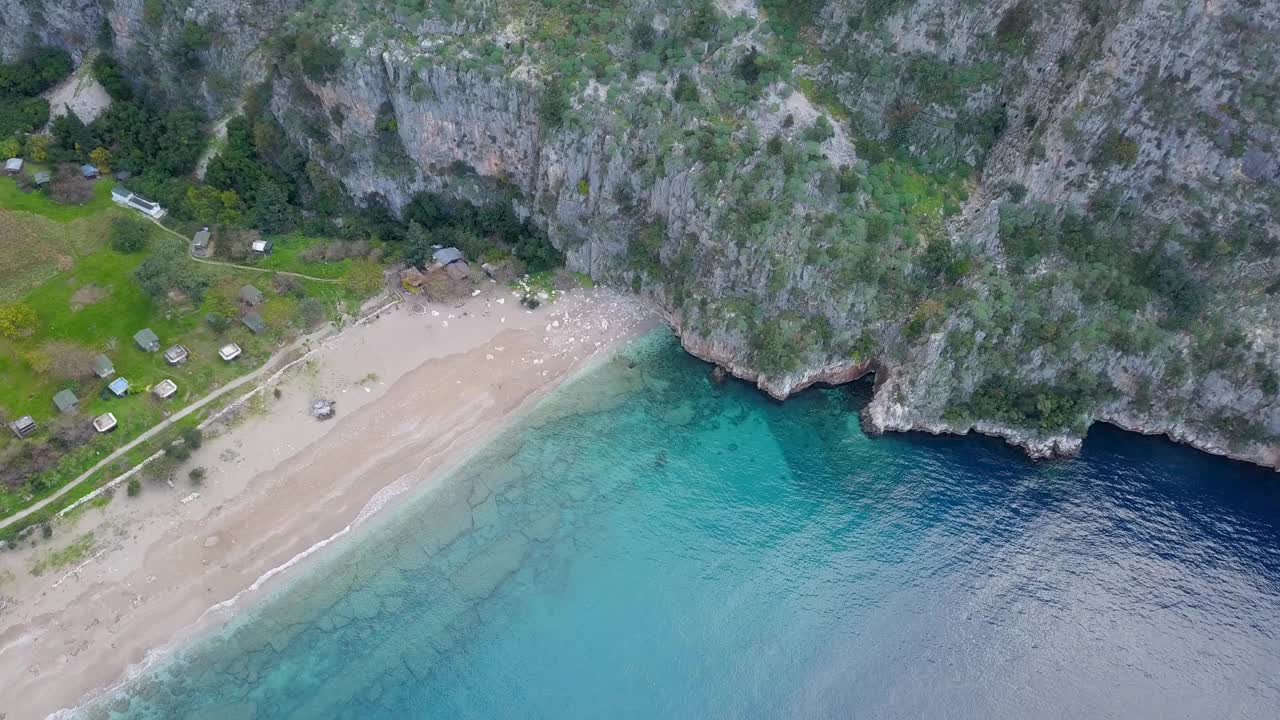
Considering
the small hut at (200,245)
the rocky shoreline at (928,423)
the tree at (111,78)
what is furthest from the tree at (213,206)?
the rocky shoreline at (928,423)

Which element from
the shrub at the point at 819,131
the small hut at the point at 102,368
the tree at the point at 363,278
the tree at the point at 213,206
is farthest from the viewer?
the tree at the point at 213,206

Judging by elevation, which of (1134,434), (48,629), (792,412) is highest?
(1134,434)

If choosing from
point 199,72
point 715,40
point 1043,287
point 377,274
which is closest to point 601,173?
point 715,40

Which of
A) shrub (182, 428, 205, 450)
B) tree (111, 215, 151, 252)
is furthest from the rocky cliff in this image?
shrub (182, 428, 205, 450)

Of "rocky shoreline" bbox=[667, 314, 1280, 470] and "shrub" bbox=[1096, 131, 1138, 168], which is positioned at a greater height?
"shrub" bbox=[1096, 131, 1138, 168]

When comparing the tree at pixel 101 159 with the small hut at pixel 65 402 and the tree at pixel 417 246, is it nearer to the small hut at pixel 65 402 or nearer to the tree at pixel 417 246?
the small hut at pixel 65 402

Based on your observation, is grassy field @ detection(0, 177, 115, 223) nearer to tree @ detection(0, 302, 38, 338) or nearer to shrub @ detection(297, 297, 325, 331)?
tree @ detection(0, 302, 38, 338)

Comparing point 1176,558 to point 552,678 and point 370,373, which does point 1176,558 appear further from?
point 370,373
